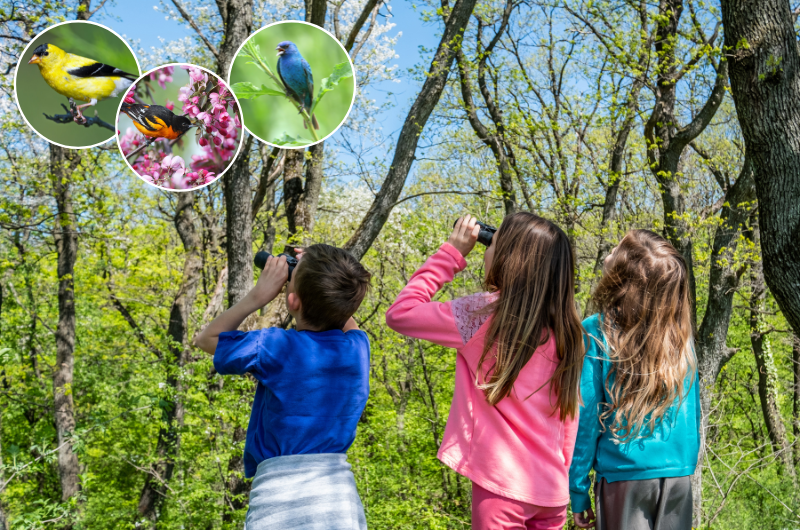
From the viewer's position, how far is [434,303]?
181 cm

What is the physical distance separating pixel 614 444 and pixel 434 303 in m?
0.78

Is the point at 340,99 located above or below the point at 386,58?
below

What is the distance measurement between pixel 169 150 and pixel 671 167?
573 centimetres

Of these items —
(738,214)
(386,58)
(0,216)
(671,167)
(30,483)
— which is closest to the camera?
(0,216)

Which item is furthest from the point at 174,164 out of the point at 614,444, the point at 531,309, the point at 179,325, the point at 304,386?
the point at 179,325

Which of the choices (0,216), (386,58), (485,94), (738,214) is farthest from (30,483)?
(738,214)

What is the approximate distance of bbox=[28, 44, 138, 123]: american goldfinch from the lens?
302cm

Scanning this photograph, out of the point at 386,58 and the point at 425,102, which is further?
the point at 386,58

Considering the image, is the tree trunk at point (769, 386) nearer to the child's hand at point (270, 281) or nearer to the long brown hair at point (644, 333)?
the long brown hair at point (644, 333)

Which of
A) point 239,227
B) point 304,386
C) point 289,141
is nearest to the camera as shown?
point 304,386

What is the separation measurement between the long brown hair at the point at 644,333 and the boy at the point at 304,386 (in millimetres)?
862

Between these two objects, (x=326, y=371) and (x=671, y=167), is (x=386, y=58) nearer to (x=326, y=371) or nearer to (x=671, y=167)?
(x=671, y=167)

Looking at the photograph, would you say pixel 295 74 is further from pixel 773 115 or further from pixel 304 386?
pixel 773 115

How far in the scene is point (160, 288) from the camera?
11.9 metres
